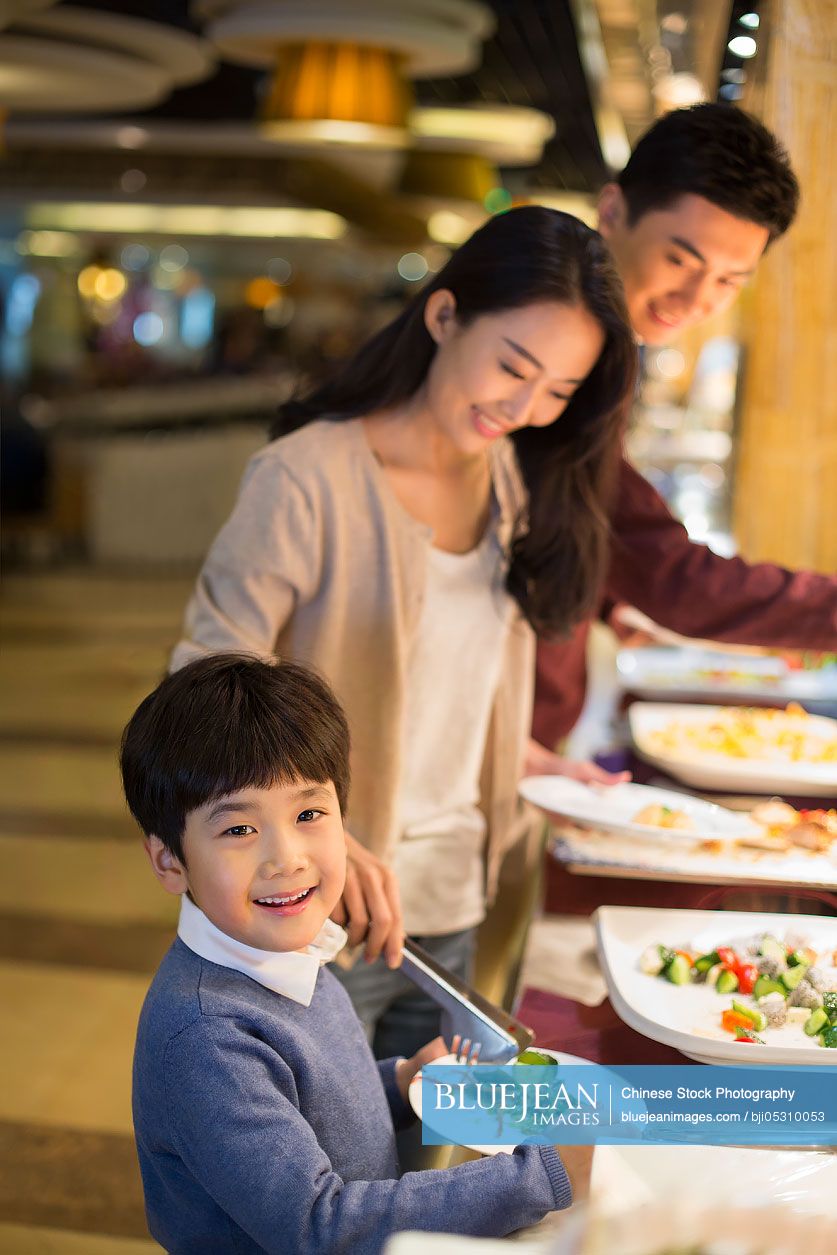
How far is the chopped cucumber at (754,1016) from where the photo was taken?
1394 millimetres

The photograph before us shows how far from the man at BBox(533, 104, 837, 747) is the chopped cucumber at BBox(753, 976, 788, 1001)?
75 cm

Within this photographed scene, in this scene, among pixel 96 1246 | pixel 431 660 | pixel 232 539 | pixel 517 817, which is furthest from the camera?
pixel 96 1246

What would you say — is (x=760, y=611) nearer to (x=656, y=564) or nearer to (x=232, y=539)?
(x=656, y=564)

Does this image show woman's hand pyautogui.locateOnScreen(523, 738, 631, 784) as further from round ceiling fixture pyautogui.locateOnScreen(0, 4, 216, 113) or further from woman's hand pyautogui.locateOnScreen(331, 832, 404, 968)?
round ceiling fixture pyautogui.locateOnScreen(0, 4, 216, 113)

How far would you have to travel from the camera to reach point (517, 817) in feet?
6.84

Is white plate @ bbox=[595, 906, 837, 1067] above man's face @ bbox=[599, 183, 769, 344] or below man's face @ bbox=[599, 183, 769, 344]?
below

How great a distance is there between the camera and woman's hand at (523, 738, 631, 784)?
6.90 ft

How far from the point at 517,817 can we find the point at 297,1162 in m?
0.98

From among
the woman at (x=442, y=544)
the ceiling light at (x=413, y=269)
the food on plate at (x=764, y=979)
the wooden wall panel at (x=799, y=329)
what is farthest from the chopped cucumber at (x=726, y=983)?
the ceiling light at (x=413, y=269)

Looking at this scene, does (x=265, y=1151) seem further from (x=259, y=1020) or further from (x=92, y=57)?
(x=92, y=57)

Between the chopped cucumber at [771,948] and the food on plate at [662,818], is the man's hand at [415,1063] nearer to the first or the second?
the chopped cucumber at [771,948]

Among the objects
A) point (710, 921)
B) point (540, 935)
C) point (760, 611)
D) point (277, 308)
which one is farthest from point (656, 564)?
point (277, 308)

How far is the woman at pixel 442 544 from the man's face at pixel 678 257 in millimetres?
202

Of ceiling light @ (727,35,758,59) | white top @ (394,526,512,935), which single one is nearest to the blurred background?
ceiling light @ (727,35,758,59)
